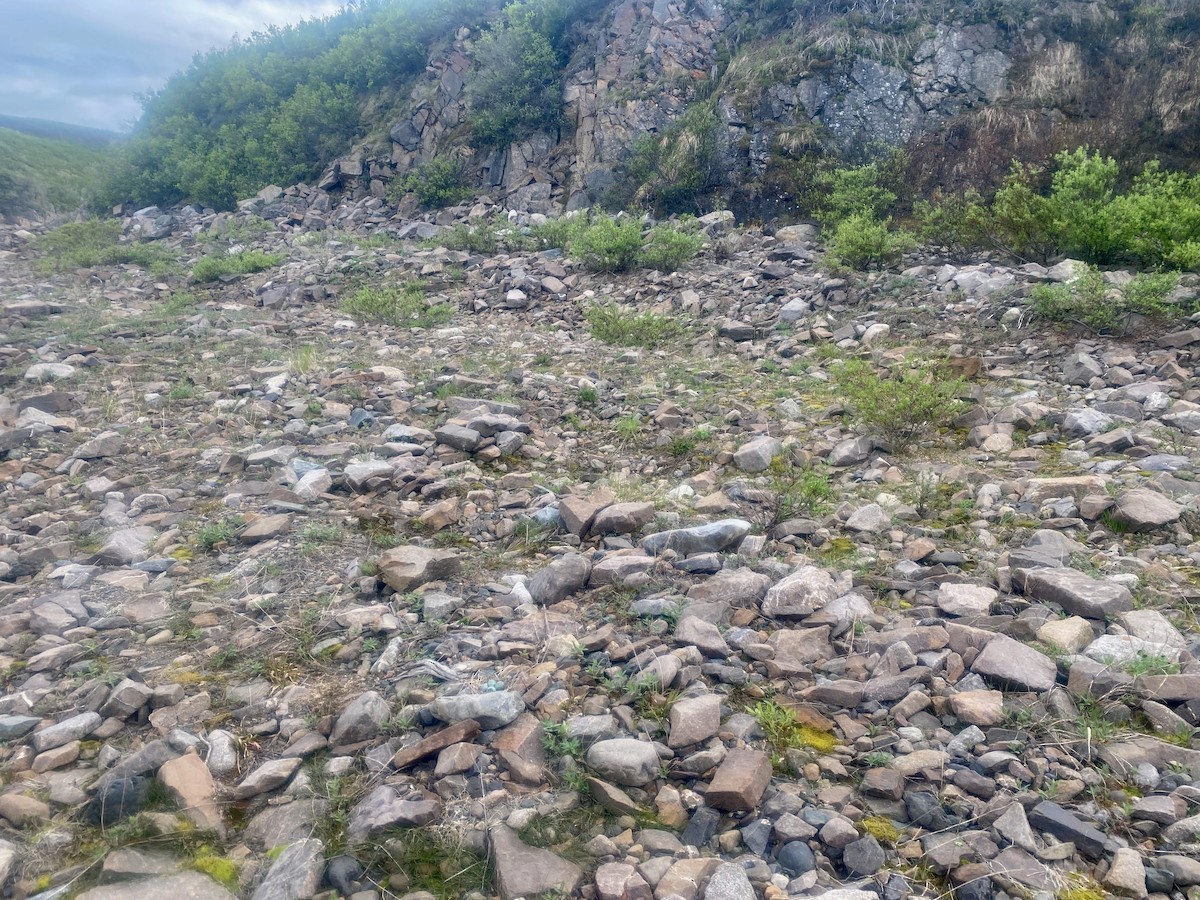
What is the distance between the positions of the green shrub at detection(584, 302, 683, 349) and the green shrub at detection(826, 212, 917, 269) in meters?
1.99

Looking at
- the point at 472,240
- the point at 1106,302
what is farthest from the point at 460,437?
the point at 472,240

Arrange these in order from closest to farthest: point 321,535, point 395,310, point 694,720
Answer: point 694,720 → point 321,535 → point 395,310

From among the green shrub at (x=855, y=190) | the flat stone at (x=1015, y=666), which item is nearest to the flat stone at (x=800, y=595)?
the flat stone at (x=1015, y=666)

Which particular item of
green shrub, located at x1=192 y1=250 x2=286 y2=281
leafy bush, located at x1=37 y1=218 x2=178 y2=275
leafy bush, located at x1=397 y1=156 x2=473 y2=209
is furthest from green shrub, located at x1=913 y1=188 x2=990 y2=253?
leafy bush, located at x1=37 y1=218 x2=178 y2=275

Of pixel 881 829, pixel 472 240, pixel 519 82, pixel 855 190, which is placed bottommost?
pixel 881 829

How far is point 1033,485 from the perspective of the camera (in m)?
3.69

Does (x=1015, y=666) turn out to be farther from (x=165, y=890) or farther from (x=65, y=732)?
(x=65, y=732)

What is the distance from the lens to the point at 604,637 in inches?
107

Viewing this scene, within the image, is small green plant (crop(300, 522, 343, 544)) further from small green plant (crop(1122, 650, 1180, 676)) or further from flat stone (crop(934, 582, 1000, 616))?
small green plant (crop(1122, 650, 1180, 676))

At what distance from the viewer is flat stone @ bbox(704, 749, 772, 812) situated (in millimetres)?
2000

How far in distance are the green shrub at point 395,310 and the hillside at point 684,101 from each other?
5.12 meters

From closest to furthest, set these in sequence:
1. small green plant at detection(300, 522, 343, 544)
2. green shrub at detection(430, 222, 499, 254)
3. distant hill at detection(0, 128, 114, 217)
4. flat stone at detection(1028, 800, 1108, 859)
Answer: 1. flat stone at detection(1028, 800, 1108, 859)
2. small green plant at detection(300, 522, 343, 544)
3. green shrub at detection(430, 222, 499, 254)
4. distant hill at detection(0, 128, 114, 217)

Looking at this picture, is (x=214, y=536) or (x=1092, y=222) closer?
(x=214, y=536)

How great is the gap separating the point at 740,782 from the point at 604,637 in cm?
81
